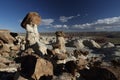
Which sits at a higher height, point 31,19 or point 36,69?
point 31,19

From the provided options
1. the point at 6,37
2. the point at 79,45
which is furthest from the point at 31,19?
the point at 79,45

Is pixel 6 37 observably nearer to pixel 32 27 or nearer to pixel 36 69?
pixel 32 27

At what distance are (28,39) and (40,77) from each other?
1531 cm

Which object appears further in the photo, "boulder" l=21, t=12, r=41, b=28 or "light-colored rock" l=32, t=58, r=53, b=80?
"boulder" l=21, t=12, r=41, b=28

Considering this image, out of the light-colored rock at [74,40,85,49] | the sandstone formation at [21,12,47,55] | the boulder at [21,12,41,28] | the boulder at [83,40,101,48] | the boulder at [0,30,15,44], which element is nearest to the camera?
the sandstone formation at [21,12,47,55]

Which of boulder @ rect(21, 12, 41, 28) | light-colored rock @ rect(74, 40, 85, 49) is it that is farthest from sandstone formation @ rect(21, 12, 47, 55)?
light-colored rock @ rect(74, 40, 85, 49)

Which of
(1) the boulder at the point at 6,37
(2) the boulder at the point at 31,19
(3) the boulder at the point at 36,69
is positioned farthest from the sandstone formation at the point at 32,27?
(3) the boulder at the point at 36,69

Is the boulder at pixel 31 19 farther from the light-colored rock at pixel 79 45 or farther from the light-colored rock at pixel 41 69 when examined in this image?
the light-colored rock at pixel 79 45

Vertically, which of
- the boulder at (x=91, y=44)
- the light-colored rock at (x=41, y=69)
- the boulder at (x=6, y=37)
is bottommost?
the boulder at (x=91, y=44)

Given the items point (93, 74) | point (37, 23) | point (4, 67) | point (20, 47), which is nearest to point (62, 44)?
point (37, 23)

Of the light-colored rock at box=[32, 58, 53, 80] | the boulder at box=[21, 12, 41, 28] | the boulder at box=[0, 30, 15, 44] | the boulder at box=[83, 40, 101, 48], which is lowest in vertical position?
the boulder at box=[83, 40, 101, 48]

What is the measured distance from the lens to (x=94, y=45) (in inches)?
1725

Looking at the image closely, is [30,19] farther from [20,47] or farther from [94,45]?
[94,45]

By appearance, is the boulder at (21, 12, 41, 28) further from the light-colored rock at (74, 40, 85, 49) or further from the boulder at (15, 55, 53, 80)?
the light-colored rock at (74, 40, 85, 49)
